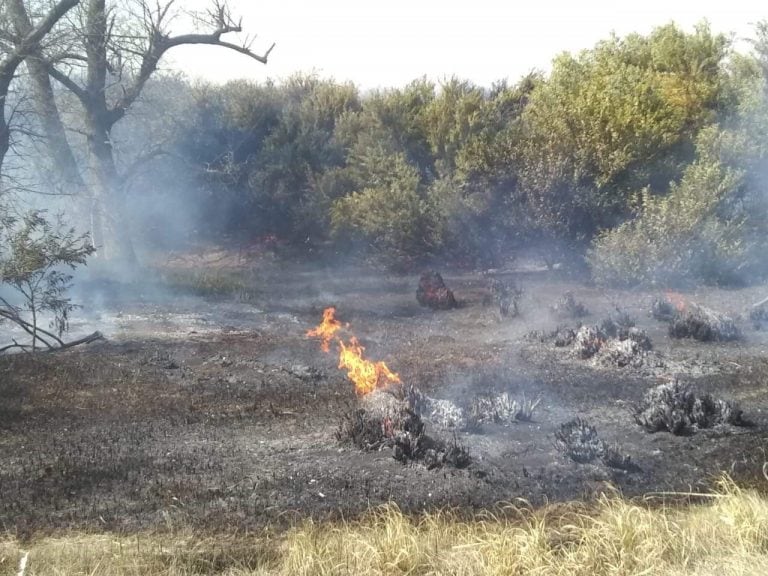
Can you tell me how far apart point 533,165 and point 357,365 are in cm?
934

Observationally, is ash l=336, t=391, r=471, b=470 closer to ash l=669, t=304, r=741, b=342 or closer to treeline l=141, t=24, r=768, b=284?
ash l=669, t=304, r=741, b=342

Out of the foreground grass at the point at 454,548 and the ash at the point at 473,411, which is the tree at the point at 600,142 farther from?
the foreground grass at the point at 454,548

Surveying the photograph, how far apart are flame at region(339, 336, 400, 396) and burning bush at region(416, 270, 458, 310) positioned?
399cm

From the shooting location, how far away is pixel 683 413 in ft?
21.3

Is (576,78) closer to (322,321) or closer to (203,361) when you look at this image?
(322,321)

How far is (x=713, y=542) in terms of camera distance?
419 centimetres

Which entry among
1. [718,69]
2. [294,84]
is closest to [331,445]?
[718,69]

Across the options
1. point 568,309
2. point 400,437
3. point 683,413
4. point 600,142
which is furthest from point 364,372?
point 600,142

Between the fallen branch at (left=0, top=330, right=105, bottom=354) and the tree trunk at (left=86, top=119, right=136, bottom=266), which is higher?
the tree trunk at (left=86, top=119, right=136, bottom=266)

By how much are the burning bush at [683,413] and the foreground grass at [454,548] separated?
73.8 inches

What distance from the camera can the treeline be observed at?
15578mm

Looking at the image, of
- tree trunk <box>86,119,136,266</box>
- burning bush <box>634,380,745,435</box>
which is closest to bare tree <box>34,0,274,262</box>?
tree trunk <box>86,119,136,266</box>

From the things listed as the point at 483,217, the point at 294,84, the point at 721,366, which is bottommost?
the point at 721,366

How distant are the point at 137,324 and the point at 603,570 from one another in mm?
9161
